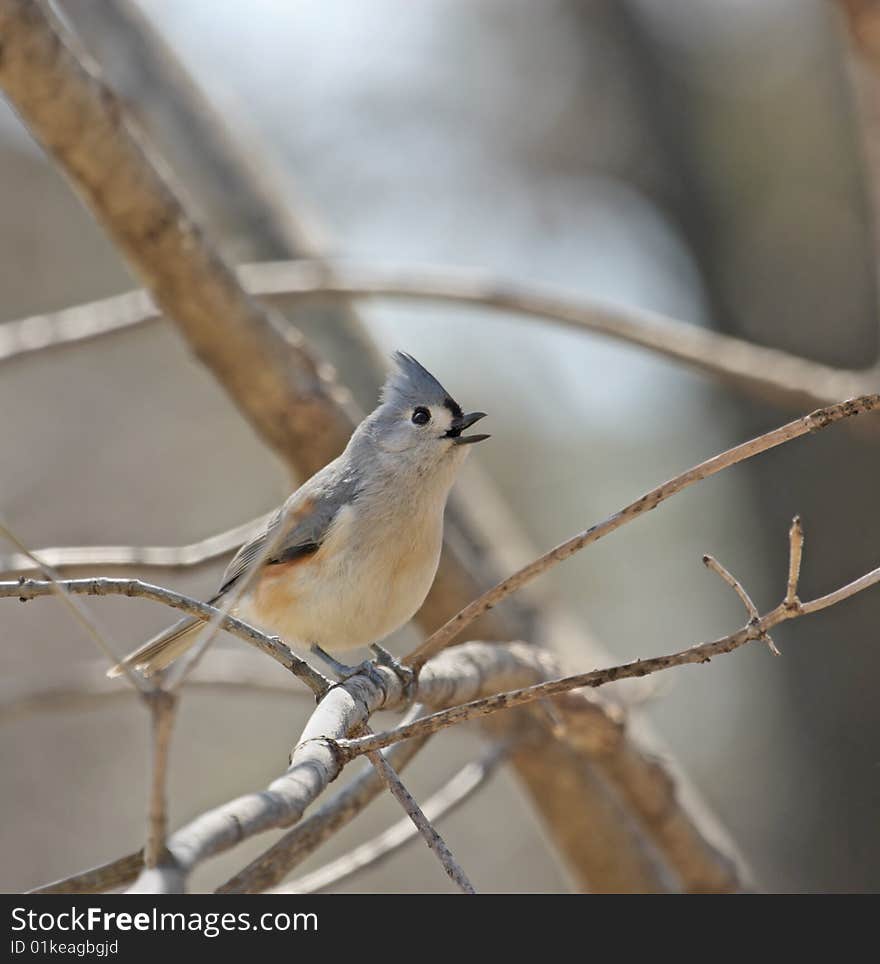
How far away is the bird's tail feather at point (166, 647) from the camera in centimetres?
242

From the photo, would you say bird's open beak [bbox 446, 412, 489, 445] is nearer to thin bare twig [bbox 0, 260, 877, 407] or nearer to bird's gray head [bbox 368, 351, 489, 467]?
bird's gray head [bbox 368, 351, 489, 467]

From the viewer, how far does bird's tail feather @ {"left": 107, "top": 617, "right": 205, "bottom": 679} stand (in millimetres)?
2419

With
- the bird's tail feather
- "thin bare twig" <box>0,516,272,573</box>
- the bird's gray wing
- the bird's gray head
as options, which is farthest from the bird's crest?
the bird's tail feather

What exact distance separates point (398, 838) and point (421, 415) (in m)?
0.91

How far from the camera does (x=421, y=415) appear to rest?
2.50m

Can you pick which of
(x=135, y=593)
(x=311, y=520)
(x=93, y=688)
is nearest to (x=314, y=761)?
(x=135, y=593)

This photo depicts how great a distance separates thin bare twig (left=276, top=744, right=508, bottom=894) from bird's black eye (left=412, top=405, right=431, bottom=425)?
793 mm

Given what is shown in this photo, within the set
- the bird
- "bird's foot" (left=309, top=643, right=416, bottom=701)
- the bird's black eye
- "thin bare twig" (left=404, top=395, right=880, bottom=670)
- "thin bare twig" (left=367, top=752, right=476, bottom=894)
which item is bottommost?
"thin bare twig" (left=367, top=752, right=476, bottom=894)

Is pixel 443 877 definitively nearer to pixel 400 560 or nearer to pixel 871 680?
pixel 871 680

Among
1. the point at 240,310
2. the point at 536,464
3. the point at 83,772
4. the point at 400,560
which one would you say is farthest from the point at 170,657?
the point at 536,464

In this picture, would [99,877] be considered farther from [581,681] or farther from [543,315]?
[543,315]

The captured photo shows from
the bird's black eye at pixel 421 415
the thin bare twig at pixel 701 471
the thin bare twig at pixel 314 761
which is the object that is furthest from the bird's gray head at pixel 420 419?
the thin bare twig at pixel 701 471

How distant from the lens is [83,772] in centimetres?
643
